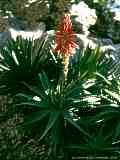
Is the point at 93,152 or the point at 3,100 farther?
the point at 3,100

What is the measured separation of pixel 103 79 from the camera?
266 inches

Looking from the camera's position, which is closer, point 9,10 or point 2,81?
point 2,81

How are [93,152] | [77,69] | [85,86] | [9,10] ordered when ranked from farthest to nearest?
[9,10] → [77,69] → [85,86] → [93,152]

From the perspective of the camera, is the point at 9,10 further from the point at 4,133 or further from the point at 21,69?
the point at 4,133

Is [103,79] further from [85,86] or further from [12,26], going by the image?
[12,26]

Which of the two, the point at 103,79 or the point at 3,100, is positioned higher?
the point at 103,79

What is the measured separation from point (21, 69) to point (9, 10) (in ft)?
10.9

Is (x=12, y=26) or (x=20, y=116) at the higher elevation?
(x=12, y=26)

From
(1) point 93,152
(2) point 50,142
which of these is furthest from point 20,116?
(1) point 93,152

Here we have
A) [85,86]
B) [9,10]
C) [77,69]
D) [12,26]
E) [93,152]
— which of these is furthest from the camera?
[9,10]

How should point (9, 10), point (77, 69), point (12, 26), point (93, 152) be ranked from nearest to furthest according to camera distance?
point (93, 152) < point (77, 69) < point (12, 26) < point (9, 10)

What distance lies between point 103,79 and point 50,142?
114 centimetres

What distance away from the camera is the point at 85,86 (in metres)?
6.57

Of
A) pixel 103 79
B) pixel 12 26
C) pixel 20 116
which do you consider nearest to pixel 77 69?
pixel 103 79
